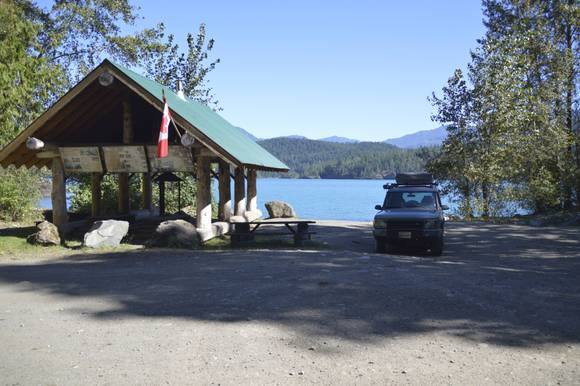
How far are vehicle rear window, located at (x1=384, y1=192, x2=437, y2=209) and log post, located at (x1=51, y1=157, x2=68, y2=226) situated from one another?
1097 cm

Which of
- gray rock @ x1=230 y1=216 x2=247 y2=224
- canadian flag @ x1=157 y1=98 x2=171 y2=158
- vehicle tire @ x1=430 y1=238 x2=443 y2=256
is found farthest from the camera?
gray rock @ x1=230 y1=216 x2=247 y2=224

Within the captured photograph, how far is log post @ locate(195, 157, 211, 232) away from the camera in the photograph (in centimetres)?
1585

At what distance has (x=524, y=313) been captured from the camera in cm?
689

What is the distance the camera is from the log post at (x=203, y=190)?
1585 centimetres

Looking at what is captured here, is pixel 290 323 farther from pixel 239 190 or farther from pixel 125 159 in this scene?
pixel 239 190

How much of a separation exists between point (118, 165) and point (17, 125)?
10015 mm

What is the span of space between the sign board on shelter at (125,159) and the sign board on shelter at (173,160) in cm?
28

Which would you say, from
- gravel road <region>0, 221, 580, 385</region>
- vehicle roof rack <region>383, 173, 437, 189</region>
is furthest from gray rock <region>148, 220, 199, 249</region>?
vehicle roof rack <region>383, 173, 437, 189</region>

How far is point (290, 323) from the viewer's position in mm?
6340

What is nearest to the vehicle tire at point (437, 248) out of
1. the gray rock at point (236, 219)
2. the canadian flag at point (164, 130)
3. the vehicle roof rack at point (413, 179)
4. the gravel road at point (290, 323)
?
the gravel road at point (290, 323)

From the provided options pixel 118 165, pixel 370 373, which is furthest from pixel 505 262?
pixel 118 165

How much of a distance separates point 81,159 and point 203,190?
15.0 ft

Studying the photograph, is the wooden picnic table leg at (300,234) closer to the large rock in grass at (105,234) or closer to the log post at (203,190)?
the log post at (203,190)

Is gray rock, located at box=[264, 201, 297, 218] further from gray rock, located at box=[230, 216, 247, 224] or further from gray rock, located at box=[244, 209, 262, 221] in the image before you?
gray rock, located at box=[230, 216, 247, 224]
